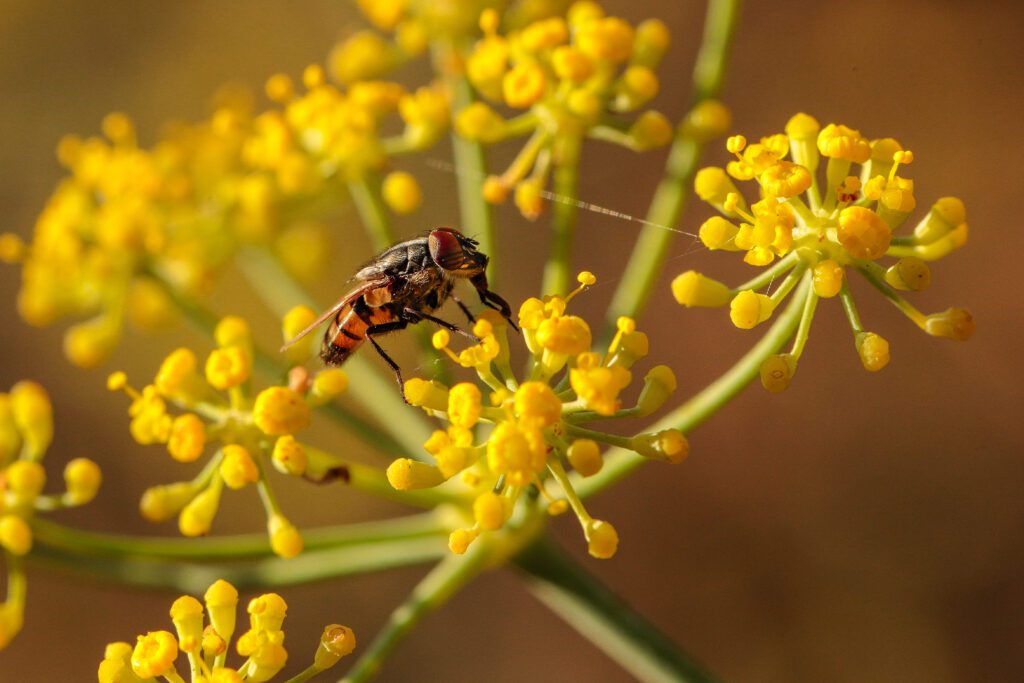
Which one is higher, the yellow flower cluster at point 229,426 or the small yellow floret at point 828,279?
the yellow flower cluster at point 229,426

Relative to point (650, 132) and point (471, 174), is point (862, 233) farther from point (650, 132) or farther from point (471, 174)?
point (471, 174)

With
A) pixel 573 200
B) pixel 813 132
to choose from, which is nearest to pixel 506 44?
pixel 573 200

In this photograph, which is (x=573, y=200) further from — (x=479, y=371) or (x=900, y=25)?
(x=900, y=25)

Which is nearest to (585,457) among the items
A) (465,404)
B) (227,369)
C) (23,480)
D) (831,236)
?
(465,404)

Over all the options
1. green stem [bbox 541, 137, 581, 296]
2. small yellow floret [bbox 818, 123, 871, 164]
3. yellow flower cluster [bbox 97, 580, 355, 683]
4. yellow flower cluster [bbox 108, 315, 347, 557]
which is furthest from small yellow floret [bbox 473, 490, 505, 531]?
small yellow floret [bbox 818, 123, 871, 164]

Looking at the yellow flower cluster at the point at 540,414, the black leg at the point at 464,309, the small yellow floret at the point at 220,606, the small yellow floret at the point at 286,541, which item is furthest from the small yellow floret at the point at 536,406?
the small yellow floret at the point at 220,606

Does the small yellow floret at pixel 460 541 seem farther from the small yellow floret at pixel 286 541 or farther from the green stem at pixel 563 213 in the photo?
the green stem at pixel 563 213
